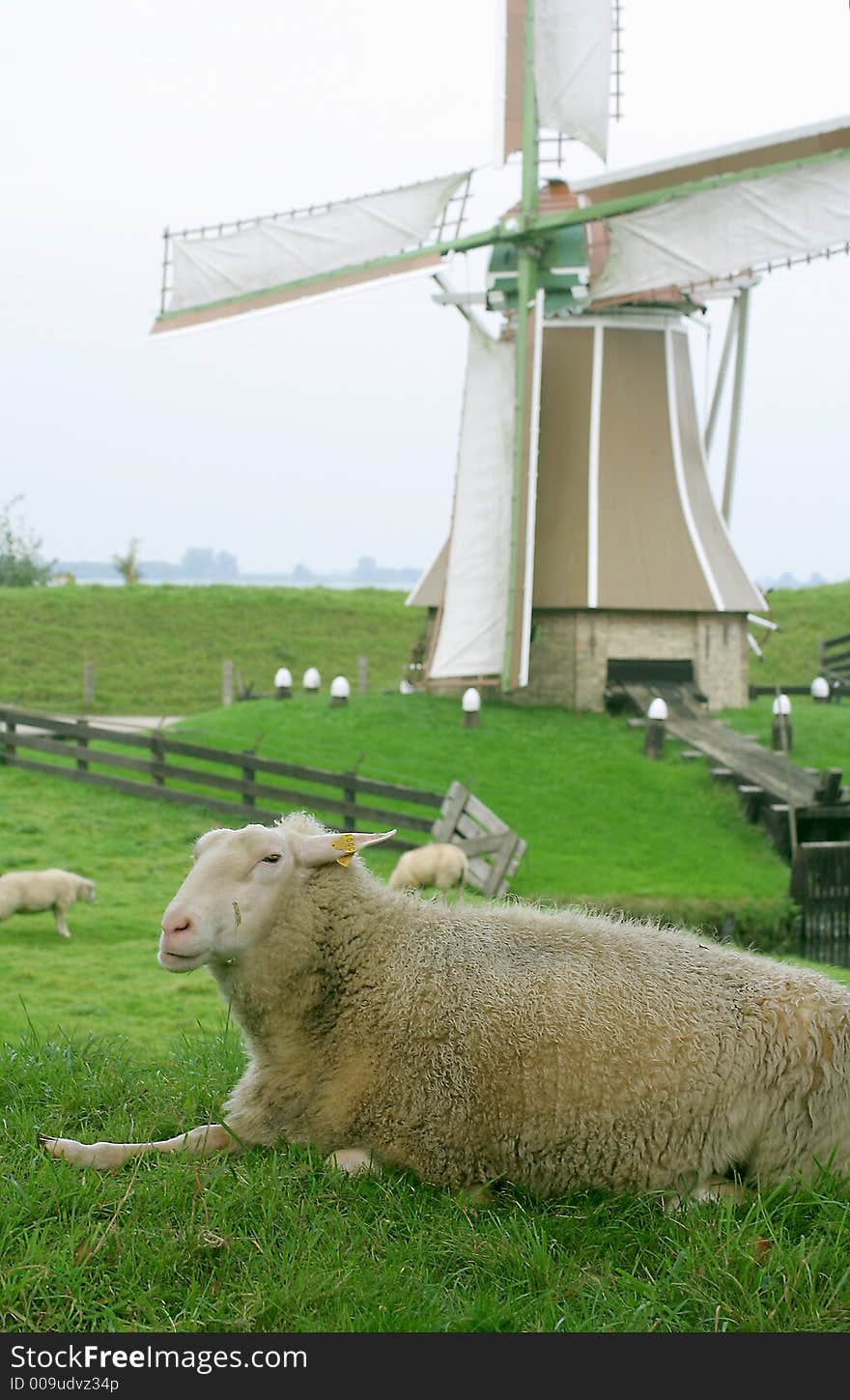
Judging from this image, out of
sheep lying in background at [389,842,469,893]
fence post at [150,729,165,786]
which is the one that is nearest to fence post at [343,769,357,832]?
sheep lying in background at [389,842,469,893]

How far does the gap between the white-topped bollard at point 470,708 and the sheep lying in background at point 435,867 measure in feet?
24.4

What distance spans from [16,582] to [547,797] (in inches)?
1491

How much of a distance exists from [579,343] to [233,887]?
21.7 m

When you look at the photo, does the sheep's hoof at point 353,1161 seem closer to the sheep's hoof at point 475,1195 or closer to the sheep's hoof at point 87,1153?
the sheep's hoof at point 475,1195

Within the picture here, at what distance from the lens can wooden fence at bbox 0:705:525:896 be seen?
53.0ft

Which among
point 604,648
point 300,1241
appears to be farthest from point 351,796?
point 300,1241

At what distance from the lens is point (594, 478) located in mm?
24156

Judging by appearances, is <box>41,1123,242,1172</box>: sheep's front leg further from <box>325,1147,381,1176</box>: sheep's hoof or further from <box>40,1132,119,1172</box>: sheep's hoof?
<box>325,1147,381,1176</box>: sheep's hoof

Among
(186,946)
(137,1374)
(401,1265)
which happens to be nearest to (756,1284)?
(401,1265)

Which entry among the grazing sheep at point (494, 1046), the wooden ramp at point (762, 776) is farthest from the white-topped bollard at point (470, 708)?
the grazing sheep at point (494, 1046)

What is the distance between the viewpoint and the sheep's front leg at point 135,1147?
13.7ft

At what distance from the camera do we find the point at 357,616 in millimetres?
44438

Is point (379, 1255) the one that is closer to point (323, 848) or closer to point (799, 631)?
point (323, 848)

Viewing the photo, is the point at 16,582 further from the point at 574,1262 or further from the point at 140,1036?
the point at 574,1262
